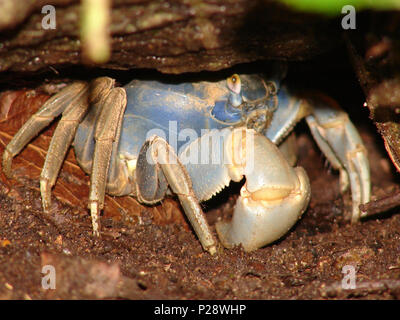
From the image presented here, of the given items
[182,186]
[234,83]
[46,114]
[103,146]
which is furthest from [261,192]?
[46,114]

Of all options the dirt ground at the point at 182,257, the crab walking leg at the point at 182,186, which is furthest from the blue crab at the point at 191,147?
the dirt ground at the point at 182,257

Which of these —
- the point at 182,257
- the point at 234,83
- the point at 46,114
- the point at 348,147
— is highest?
the point at 234,83

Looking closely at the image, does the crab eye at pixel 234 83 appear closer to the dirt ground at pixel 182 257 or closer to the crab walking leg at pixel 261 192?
the crab walking leg at pixel 261 192

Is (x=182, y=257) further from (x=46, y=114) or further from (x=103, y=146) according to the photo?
(x=46, y=114)

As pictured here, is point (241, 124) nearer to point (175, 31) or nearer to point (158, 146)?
point (158, 146)

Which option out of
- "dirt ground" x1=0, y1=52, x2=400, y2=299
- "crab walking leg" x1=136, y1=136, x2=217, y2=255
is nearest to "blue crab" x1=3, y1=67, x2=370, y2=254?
"crab walking leg" x1=136, y1=136, x2=217, y2=255

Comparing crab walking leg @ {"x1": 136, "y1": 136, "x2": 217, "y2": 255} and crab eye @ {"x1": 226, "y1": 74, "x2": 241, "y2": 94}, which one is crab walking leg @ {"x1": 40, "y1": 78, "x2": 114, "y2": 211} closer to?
crab walking leg @ {"x1": 136, "y1": 136, "x2": 217, "y2": 255}
